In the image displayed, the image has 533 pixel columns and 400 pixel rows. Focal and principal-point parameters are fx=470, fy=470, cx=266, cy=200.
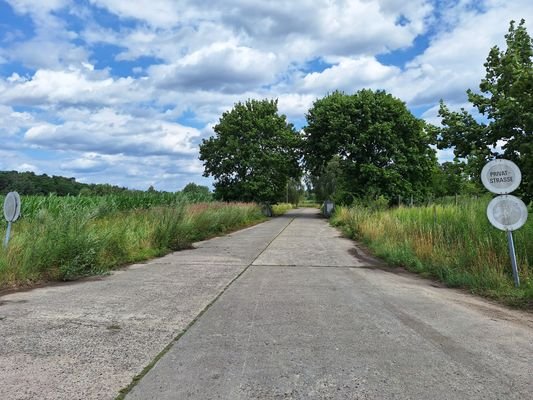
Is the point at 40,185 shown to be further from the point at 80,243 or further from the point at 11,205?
the point at 80,243

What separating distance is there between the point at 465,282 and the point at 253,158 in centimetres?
4108

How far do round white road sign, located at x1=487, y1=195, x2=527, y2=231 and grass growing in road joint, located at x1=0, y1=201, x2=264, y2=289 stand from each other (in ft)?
26.6

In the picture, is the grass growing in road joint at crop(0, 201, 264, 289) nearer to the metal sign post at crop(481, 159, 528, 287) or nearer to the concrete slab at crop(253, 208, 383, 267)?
the concrete slab at crop(253, 208, 383, 267)

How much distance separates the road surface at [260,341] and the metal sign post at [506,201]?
147 centimetres

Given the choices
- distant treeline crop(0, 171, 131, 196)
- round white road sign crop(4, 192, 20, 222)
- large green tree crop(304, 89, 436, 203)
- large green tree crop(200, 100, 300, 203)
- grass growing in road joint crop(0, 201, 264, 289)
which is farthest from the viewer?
large green tree crop(200, 100, 300, 203)

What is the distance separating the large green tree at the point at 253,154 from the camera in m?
50.0

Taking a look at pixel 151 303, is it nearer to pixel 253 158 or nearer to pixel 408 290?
pixel 408 290

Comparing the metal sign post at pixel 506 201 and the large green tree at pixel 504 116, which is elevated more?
the large green tree at pixel 504 116

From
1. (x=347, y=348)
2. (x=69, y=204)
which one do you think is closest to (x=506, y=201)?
(x=347, y=348)

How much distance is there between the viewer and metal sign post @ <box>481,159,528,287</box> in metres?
8.50

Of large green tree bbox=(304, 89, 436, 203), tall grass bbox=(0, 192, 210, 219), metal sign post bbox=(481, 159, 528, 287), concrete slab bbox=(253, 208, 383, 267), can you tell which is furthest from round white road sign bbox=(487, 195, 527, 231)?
large green tree bbox=(304, 89, 436, 203)

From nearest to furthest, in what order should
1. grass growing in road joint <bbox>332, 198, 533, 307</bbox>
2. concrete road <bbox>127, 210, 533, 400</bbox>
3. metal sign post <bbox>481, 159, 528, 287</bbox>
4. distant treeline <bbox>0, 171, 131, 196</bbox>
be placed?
concrete road <bbox>127, 210, 533, 400</bbox> < metal sign post <bbox>481, 159, 528, 287</bbox> < grass growing in road joint <bbox>332, 198, 533, 307</bbox> < distant treeline <bbox>0, 171, 131, 196</bbox>

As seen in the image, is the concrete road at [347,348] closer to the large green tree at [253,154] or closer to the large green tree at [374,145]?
the large green tree at [374,145]

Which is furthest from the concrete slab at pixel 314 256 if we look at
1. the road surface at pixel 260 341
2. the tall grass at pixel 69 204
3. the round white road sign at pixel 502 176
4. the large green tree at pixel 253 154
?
the large green tree at pixel 253 154
